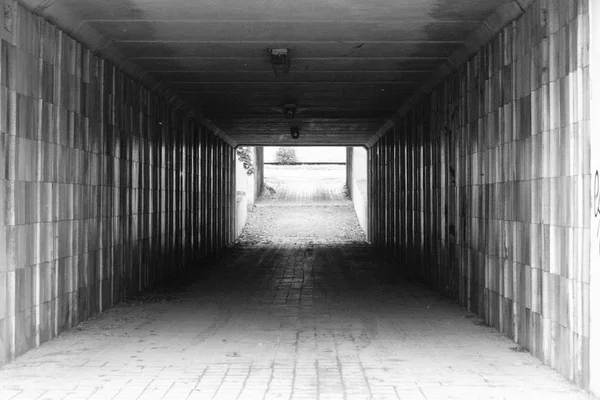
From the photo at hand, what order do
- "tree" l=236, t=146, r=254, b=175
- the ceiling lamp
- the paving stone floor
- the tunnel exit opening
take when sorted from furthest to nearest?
"tree" l=236, t=146, r=254, b=175, the tunnel exit opening, the ceiling lamp, the paving stone floor

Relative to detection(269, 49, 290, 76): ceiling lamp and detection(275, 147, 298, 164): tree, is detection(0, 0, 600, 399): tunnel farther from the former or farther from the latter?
detection(275, 147, 298, 164): tree

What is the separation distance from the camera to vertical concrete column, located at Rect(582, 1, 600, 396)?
613cm

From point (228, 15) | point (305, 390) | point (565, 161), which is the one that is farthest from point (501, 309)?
point (228, 15)

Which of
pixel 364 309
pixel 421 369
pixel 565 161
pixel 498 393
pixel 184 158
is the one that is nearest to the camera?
pixel 498 393

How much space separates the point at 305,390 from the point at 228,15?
5.29m

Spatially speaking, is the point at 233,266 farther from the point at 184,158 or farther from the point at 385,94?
the point at 385,94

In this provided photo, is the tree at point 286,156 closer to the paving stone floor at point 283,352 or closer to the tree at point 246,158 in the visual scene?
the tree at point 246,158

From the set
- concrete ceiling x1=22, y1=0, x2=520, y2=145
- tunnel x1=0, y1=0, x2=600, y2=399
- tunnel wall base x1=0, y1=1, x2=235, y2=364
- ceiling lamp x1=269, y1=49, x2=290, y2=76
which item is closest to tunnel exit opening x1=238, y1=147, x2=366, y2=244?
concrete ceiling x1=22, y1=0, x2=520, y2=145

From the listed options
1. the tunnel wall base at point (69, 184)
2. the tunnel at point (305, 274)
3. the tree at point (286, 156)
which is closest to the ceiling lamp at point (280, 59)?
the tunnel at point (305, 274)

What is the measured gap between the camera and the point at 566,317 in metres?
6.83

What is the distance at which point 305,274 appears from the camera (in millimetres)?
17156

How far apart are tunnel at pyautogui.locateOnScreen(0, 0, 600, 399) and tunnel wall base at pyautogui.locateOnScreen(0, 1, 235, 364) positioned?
4cm

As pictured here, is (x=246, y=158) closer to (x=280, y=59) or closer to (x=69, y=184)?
(x=280, y=59)

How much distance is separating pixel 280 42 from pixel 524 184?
4.65 metres
